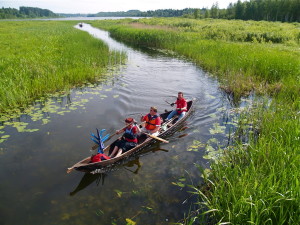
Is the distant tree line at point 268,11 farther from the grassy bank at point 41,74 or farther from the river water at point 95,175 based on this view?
the river water at point 95,175

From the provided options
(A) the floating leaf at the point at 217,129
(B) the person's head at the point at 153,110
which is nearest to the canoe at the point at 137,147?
(B) the person's head at the point at 153,110

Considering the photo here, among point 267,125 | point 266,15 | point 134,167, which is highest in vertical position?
point 266,15

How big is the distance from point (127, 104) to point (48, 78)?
4.67 metres

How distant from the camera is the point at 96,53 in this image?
59.9 feet

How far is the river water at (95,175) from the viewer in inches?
194

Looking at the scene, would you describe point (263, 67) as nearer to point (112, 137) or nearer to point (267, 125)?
point (267, 125)

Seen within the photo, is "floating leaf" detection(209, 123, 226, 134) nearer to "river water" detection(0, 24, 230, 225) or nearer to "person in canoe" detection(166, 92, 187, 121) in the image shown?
"river water" detection(0, 24, 230, 225)

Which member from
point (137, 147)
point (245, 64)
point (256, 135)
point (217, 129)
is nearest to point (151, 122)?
point (137, 147)

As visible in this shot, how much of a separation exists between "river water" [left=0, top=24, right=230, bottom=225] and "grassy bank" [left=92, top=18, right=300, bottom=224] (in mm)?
989

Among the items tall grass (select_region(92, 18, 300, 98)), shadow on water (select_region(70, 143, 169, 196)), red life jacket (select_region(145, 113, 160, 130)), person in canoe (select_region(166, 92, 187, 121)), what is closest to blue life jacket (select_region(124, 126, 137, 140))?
shadow on water (select_region(70, 143, 169, 196))

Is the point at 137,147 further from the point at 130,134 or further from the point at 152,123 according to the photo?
the point at 152,123

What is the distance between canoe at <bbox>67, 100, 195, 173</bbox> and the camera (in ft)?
19.0

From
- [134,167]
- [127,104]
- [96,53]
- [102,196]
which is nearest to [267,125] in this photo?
[134,167]

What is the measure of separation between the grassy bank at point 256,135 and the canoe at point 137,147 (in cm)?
237
